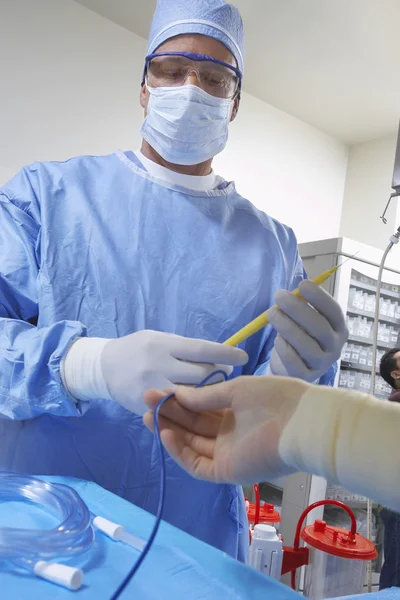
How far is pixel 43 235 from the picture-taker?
1.07 m

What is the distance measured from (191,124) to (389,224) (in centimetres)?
316

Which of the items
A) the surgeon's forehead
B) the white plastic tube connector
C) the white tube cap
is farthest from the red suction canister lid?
the surgeon's forehead

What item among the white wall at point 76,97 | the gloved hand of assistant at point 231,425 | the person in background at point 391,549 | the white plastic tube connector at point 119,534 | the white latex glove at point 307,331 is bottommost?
the person in background at point 391,549

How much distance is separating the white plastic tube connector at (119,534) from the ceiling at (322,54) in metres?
2.98

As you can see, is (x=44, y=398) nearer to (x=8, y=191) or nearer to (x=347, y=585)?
(x=8, y=191)

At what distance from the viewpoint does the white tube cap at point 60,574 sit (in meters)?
0.55

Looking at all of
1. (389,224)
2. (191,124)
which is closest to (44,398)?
(191,124)

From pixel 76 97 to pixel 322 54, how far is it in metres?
1.63

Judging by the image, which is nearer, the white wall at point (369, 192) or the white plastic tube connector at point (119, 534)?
the white plastic tube connector at point (119, 534)

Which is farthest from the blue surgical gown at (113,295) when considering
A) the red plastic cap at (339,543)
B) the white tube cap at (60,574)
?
the red plastic cap at (339,543)

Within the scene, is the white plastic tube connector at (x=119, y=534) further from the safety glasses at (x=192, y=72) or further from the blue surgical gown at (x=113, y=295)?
the safety glasses at (x=192, y=72)

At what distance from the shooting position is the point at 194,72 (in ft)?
4.22

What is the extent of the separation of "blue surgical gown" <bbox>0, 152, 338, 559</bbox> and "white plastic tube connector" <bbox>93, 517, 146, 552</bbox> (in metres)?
0.26

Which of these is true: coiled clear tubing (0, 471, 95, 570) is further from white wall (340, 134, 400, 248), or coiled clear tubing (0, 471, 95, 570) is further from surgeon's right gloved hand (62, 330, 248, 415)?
white wall (340, 134, 400, 248)
